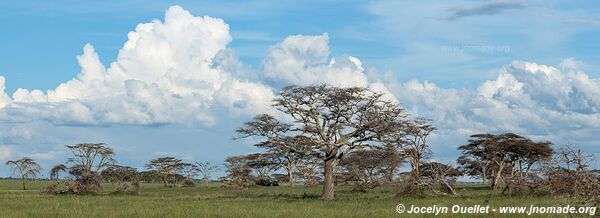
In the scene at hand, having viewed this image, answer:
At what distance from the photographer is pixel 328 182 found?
48.0 m

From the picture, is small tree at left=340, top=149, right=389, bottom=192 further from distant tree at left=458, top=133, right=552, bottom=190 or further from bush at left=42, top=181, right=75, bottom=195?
bush at left=42, top=181, right=75, bottom=195

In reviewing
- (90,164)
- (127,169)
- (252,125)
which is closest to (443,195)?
(252,125)

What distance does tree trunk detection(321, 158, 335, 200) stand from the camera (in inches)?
1855

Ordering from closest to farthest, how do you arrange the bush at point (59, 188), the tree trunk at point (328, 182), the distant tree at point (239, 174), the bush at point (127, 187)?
the tree trunk at point (328, 182) → the bush at point (59, 188) → the bush at point (127, 187) → the distant tree at point (239, 174)

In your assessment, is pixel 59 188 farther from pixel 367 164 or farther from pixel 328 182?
pixel 367 164

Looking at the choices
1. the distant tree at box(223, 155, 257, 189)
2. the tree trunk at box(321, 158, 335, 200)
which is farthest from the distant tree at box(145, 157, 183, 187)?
the tree trunk at box(321, 158, 335, 200)

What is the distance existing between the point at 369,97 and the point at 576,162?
15.9m

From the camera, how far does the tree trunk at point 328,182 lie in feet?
155

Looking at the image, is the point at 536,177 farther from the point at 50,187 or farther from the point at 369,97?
the point at 50,187

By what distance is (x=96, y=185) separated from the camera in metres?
62.8

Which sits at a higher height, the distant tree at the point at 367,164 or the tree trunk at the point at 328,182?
the distant tree at the point at 367,164

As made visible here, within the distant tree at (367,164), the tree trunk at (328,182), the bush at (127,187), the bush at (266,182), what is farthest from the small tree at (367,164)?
the tree trunk at (328,182)

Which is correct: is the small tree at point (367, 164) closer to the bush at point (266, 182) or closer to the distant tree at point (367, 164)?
the distant tree at point (367, 164)

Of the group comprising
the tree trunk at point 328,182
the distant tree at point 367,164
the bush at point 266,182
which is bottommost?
the tree trunk at point 328,182
